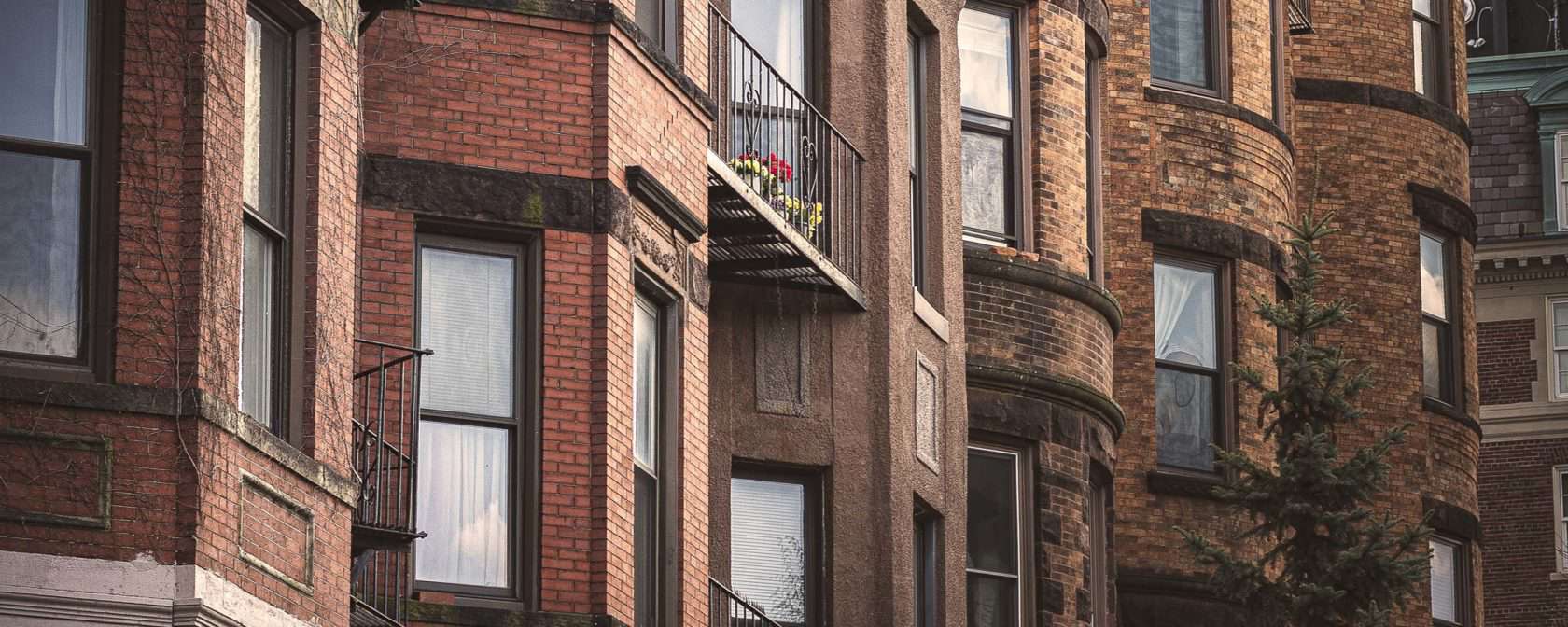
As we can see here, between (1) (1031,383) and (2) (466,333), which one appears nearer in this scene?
(2) (466,333)

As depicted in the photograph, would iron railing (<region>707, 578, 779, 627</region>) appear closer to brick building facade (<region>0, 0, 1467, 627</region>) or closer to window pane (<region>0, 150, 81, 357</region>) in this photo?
brick building facade (<region>0, 0, 1467, 627</region>)

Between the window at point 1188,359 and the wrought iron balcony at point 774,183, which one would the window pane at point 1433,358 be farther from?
the wrought iron balcony at point 774,183

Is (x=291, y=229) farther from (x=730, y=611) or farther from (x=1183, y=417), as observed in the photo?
(x=1183, y=417)

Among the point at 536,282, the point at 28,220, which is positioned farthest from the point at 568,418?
the point at 28,220

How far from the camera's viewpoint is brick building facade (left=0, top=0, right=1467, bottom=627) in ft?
50.1

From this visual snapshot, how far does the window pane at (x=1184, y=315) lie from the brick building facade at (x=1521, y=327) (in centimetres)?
1846

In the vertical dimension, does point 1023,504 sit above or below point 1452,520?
below

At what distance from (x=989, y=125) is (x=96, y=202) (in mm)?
14976

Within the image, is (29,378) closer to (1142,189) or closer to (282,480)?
(282,480)

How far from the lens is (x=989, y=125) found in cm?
2933

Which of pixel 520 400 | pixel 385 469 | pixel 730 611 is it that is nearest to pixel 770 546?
pixel 730 611

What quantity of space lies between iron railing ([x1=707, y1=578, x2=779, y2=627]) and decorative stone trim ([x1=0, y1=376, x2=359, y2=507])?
738cm

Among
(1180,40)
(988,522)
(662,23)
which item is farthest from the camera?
(1180,40)

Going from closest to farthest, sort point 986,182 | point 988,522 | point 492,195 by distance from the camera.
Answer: point 492,195, point 988,522, point 986,182
